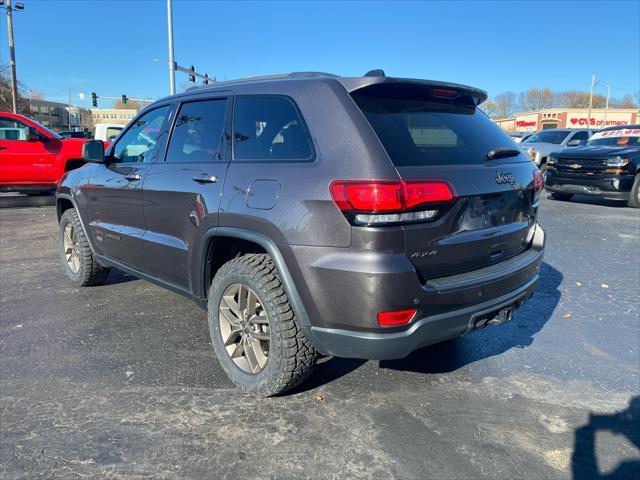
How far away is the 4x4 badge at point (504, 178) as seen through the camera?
2.75 metres

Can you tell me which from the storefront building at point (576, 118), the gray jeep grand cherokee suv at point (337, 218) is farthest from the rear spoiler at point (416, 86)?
the storefront building at point (576, 118)

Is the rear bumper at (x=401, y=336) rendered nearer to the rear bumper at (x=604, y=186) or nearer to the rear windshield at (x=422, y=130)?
the rear windshield at (x=422, y=130)

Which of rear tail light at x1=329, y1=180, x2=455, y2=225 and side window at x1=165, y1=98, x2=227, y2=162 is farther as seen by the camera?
side window at x1=165, y1=98, x2=227, y2=162

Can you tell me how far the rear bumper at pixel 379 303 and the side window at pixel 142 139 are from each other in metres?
2.06

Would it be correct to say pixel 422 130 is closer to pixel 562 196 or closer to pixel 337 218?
pixel 337 218

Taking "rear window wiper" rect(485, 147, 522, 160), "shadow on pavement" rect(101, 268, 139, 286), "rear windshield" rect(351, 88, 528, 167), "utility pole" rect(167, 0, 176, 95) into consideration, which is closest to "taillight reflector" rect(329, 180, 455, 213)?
"rear windshield" rect(351, 88, 528, 167)

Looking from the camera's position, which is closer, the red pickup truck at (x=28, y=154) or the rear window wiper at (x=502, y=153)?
the rear window wiper at (x=502, y=153)

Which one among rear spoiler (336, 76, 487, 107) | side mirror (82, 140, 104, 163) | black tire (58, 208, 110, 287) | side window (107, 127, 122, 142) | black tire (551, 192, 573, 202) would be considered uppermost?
side window (107, 127, 122, 142)

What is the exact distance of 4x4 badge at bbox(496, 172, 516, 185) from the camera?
2.75 meters

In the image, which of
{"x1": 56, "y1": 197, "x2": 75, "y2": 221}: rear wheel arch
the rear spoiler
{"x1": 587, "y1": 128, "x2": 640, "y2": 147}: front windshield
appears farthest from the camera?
{"x1": 587, "y1": 128, "x2": 640, "y2": 147}: front windshield

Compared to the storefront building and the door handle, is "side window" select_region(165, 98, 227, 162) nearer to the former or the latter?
the door handle

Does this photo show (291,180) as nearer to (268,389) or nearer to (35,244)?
(268,389)

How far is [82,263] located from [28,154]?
732 cm

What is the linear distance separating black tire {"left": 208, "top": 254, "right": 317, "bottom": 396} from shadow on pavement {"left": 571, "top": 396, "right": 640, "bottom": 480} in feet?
4.62
